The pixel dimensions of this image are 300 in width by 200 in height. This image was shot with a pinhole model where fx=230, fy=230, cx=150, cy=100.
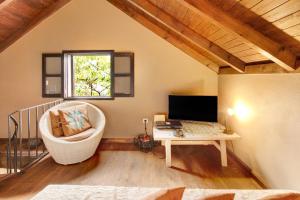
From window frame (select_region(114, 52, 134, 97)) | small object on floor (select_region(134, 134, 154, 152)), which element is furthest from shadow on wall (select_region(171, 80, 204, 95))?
small object on floor (select_region(134, 134, 154, 152))

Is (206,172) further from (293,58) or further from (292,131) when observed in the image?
(293,58)

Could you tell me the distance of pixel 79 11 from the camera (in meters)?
4.79

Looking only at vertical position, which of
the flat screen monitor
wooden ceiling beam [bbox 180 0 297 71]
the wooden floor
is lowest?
the wooden floor

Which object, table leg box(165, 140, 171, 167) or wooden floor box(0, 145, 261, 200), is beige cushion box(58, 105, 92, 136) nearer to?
wooden floor box(0, 145, 261, 200)

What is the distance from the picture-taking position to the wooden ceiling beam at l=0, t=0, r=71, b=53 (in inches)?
179

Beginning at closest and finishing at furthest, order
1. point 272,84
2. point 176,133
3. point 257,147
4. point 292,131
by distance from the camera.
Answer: point 292,131, point 272,84, point 257,147, point 176,133

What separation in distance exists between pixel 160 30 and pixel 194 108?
5.46 ft

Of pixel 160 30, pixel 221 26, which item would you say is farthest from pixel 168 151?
pixel 160 30

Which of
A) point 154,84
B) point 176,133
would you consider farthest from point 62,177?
point 154,84

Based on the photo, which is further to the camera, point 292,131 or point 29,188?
point 29,188

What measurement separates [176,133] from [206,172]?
738mm

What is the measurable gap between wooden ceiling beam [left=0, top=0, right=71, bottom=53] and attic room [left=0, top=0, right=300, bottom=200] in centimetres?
3

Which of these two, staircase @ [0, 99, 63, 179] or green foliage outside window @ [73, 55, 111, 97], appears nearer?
staircase @ [0, 99, 63, 179]

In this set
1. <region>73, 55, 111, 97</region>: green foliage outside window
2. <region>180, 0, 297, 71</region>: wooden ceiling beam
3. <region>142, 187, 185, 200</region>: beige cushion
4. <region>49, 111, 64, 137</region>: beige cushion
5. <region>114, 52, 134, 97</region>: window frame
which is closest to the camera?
<region>142, 187, 185, 200</region>: beige cushion
